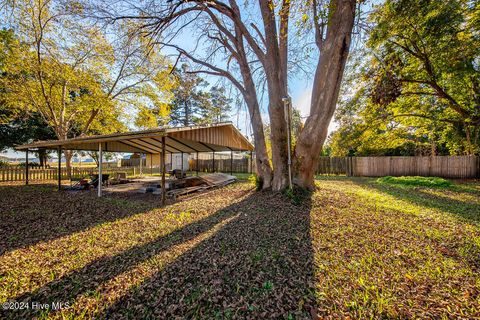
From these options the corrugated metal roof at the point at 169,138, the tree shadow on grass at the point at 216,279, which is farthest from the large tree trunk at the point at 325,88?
the corrugated metal roof at the point at 169,138

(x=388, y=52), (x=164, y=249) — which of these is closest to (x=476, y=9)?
(x=388, y=52)

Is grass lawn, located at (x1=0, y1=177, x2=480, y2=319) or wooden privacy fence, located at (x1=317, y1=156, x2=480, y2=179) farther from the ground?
wooden privacy fence, located at (x1=317, y1=156, x2=480, y2=179)

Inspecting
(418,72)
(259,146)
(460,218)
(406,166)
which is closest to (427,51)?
(418,72)

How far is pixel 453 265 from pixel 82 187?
13.2 metres

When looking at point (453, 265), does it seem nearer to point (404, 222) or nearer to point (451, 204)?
point (404, 222)

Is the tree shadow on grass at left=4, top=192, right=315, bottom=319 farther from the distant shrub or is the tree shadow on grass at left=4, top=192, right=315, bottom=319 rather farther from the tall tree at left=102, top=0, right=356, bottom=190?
the distant shrub

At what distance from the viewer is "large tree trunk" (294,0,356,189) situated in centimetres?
514

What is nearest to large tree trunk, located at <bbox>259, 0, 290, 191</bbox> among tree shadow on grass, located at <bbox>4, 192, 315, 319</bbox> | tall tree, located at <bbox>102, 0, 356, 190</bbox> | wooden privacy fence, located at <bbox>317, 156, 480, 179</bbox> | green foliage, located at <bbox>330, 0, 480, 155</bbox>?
tall tree, located at <bbox>102, 0, 356, 190</bbox>

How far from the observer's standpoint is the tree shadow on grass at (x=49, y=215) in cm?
385

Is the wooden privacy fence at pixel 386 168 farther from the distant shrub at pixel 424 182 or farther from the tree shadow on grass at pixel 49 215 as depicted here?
the tree shadow on grass at pixel 49 215

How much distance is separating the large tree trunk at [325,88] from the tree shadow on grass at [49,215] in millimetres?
5214

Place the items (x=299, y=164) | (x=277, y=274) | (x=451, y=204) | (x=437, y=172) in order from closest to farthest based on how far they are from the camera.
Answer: (x=277, y=274) → (x=451, y=204) → (x=299, y=164) → (x=437, y=172)

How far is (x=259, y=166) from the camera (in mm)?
7688

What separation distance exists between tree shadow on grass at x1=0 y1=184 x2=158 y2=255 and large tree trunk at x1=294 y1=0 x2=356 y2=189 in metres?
5.21
